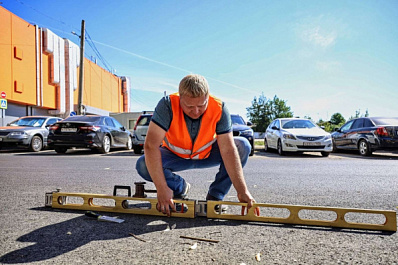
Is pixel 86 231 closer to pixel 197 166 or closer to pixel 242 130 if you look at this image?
pixel 197 166

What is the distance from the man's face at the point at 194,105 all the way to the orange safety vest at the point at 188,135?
0.12m

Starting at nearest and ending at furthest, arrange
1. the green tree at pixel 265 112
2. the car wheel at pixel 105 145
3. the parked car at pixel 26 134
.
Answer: the car wheel at pixel 105 145, the parked car at pixel 26 134, the green tree at pixel 265 112

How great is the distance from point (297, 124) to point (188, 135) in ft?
30.3

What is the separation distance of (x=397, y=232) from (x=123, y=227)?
2.06m

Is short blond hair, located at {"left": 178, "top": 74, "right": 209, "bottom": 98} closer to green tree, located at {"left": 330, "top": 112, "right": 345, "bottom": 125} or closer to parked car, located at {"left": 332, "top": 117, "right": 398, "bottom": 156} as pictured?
parked car, located at {"left": 332, "top": 117, "right": 398, "bottom": 156}

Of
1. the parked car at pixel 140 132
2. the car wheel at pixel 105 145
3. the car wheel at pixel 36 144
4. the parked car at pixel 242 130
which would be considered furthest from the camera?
the car wheel at pixel 36 144

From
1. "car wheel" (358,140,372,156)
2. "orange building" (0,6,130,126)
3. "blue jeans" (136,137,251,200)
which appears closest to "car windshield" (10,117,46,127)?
"orange building" (0,6,130,126)

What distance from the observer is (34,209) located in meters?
2.64

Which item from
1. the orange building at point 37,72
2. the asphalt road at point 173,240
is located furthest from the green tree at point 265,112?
the asphalt road at point 173,240

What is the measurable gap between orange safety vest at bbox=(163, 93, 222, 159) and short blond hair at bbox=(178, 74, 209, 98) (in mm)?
268

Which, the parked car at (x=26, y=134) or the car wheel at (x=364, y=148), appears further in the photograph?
the parked car at (x=26, y=134)

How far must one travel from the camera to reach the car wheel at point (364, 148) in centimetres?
961

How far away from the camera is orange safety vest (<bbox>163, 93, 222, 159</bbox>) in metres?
2.38

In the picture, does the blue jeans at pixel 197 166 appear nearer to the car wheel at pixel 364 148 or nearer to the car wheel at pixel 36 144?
the car wheel at pixel 364 148
